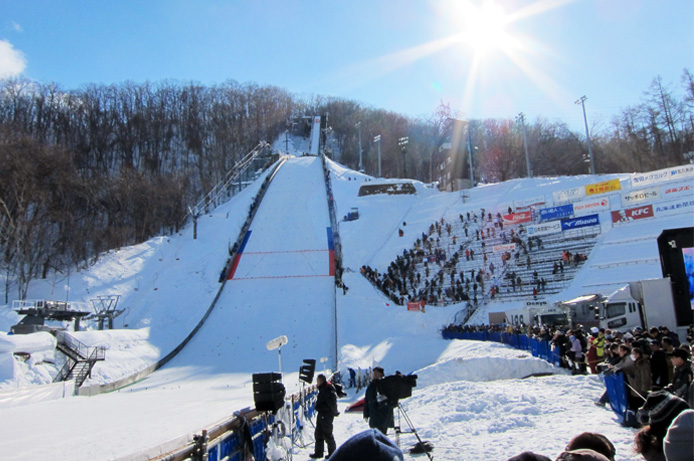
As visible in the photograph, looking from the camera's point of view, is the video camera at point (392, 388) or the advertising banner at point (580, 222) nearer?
the video camera at point (392, 388)

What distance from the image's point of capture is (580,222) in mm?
26188

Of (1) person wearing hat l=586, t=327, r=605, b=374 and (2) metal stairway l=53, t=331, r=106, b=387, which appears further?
(2) metal stairway l=53, t=331, r=106, b=387

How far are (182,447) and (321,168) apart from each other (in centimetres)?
4936

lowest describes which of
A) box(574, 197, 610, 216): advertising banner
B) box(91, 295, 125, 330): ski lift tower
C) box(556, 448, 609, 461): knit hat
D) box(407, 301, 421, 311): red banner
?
box(556, 448, 609, 461): knit hat

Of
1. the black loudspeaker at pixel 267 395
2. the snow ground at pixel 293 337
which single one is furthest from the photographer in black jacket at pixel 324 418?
the black loudspeaker at pixel 267 395

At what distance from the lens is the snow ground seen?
720cm

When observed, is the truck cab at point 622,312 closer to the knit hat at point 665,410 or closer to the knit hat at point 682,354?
the knit hat at point 682,354

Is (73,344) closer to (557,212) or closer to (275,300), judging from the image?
(275,300)

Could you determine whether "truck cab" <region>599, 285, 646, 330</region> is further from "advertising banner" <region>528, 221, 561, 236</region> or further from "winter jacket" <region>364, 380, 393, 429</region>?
"winter jacket" <region>364, 380, 393, 429</region>

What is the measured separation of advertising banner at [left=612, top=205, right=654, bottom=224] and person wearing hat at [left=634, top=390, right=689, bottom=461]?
87.5 feet

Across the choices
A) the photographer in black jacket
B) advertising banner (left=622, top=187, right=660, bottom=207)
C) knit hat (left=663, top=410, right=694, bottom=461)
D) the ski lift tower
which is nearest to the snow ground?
the ski lift tower

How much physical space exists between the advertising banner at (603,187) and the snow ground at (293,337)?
1572 mm

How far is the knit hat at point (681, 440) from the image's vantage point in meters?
2.16

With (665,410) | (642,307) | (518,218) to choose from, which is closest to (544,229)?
(518,218)
